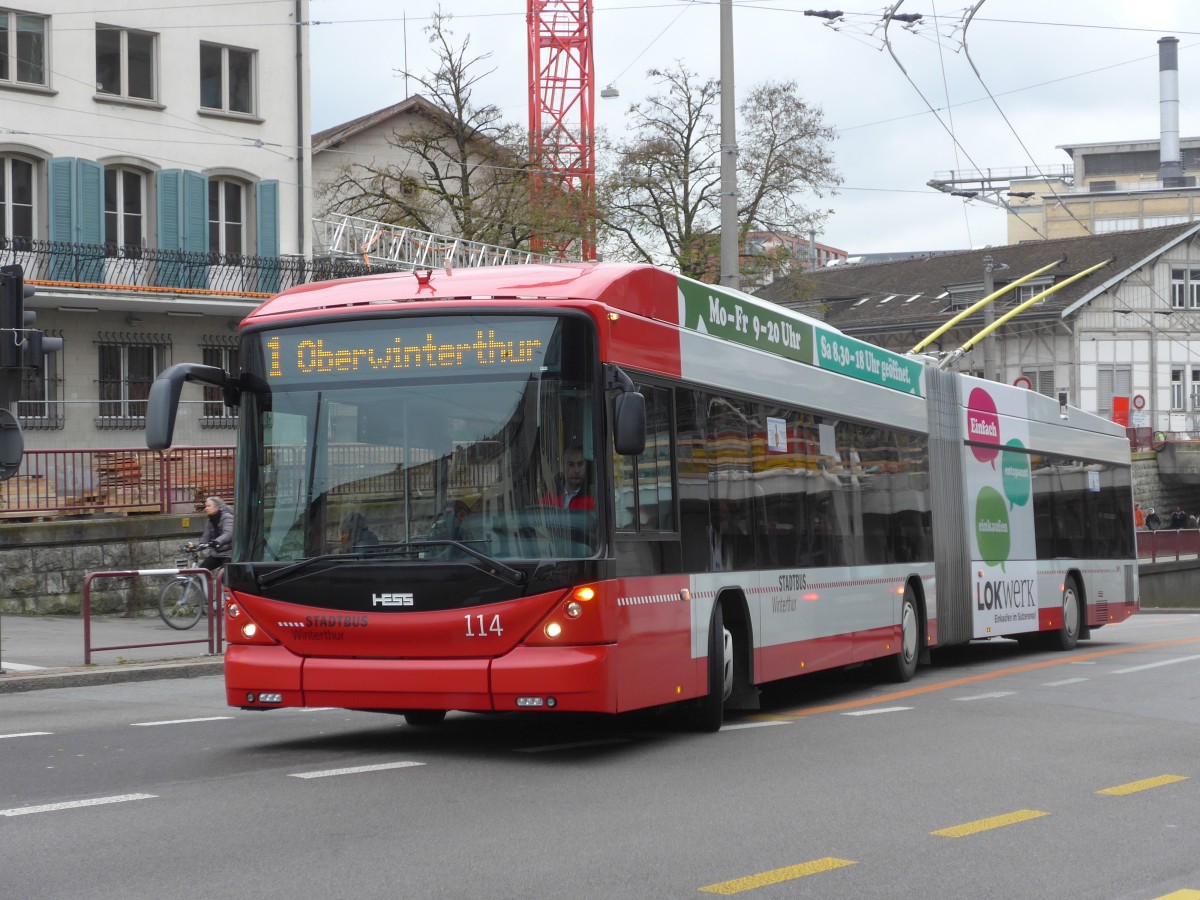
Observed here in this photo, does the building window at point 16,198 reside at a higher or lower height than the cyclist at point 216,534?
higher

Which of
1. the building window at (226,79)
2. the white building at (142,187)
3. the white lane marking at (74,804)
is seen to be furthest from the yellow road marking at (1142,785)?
the building window at (226,79)

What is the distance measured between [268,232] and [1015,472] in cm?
1943

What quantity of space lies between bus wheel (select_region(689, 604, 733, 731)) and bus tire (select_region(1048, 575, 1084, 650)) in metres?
10.5

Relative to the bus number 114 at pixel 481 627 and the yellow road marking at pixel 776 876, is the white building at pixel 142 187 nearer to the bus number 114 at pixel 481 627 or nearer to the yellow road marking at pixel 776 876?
the bus number 114 at pixel 481 627

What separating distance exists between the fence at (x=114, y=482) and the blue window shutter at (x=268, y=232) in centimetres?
930

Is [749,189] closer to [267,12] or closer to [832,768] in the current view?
[267,12]

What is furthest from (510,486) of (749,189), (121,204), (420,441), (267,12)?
(749,189)

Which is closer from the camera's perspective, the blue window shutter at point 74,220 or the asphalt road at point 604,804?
the asphalt road at point 604,804

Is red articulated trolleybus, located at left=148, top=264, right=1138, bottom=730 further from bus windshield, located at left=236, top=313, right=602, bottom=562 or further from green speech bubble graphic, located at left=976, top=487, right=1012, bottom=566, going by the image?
green speech bubble graphic, located at left=976, top=487, right=1012, bottom=566

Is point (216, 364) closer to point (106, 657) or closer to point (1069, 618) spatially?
point (106, 657)

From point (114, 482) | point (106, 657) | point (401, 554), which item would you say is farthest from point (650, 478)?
point (114, 482)

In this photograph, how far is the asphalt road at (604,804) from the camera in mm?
6660

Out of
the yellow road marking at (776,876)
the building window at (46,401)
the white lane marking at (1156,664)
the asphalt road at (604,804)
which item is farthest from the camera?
the building window at (46,401)

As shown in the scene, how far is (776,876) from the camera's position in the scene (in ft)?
22.1
